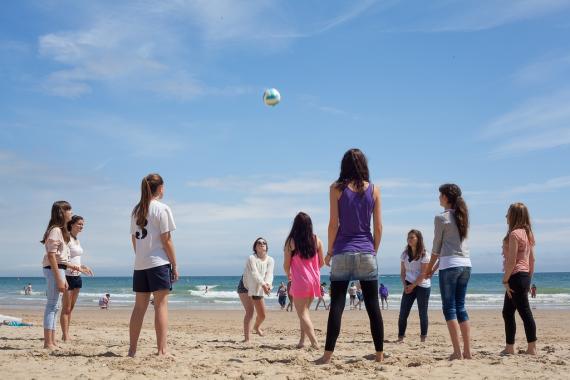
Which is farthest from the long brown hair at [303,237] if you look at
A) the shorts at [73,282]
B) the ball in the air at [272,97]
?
the ball in the air at [272,97]

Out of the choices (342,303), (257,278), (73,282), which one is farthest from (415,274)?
(73,282)

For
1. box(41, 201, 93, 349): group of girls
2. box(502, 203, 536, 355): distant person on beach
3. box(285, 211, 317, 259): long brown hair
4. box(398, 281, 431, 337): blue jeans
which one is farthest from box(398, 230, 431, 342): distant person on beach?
box(41, 201, 93, 349): group of girls

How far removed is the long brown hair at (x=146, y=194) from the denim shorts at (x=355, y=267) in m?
1.98

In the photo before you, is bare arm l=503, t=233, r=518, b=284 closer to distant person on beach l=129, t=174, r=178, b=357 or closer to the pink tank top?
the pink tank top

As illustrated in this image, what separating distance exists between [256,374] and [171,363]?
91 centimetres

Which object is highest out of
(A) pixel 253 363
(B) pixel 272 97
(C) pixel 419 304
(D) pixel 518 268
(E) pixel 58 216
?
(B) pixel 272 97

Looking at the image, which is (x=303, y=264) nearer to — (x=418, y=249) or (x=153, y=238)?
(x=418, y=249)

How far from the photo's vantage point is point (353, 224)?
526 centimetres

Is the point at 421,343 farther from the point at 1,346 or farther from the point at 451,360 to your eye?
the point at 1,346

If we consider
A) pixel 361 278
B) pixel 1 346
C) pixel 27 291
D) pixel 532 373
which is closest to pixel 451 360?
pixel 532 373

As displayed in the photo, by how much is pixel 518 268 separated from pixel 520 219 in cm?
58

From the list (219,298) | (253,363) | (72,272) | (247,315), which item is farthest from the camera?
(219,298)

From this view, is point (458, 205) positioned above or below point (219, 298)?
above

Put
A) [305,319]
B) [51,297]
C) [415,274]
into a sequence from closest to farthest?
[51,297]
[305,319]
[415,274]
